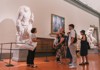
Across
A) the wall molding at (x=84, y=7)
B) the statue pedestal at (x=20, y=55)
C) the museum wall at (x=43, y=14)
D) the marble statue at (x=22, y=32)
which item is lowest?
the statue pedestal at (x=20, y=55)

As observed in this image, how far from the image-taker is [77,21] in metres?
12.3

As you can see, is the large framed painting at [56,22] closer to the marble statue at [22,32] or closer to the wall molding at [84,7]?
the wall molding at [84,7]

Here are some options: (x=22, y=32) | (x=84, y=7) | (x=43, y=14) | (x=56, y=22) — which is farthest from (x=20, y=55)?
(x=84, y=7)

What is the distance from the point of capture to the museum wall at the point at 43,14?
6.71m

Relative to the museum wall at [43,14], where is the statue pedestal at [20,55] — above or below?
below

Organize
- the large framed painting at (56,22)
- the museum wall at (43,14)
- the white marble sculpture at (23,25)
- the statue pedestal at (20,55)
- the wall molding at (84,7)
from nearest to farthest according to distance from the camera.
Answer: the statue pedestal at (20,55) < the white marble sculpture at (23,25) < the museum wall at (43,14) < the large framed painting at (56,22) < the wall molding at (84,7)

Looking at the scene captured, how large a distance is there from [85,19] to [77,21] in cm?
182

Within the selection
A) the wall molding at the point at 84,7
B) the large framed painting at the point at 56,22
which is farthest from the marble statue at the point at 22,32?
the wall molding at the point at 84,7

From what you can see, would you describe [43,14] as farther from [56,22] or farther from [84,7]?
[84,7]

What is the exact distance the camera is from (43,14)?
8.73 m

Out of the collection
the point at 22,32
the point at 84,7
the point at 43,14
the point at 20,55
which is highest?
the point at 84,7

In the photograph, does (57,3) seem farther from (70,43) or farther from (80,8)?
(70,43)

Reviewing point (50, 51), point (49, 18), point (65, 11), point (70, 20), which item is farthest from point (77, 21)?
point (50, 51)

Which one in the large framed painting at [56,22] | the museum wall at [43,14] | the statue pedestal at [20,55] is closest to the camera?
the statue pedestal at [20,55]
